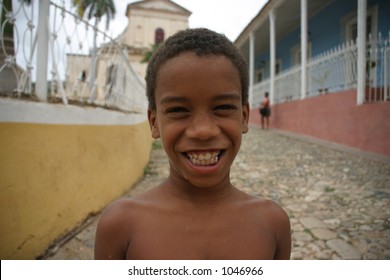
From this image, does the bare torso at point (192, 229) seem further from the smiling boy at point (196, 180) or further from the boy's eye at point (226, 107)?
the boy's eye at point (226, 107)

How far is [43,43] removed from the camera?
261cm

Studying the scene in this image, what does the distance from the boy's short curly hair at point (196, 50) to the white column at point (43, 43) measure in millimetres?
1589

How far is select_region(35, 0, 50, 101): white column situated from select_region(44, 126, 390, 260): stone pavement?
1.26m

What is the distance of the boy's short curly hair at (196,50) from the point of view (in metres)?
1.17

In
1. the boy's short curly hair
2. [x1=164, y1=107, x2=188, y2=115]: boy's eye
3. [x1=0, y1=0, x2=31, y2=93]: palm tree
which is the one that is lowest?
[x1=164, y1=107, x2=188, y2=115]: boy's eye

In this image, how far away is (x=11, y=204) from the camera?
1960 mm

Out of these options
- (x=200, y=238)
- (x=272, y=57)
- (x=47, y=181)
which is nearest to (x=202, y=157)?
(x=200, y=238)

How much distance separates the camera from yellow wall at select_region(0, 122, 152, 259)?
77.1 inches

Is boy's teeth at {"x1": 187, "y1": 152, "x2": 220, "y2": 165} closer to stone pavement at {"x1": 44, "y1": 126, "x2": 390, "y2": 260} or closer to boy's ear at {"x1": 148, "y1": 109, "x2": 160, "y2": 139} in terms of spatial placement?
boy's ear at {"x1": 148, "y1": 109, "x2": 160, "y2": 139}

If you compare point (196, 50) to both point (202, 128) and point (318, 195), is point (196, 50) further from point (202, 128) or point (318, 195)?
point (318, 195)

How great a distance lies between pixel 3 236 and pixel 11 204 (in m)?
0.19

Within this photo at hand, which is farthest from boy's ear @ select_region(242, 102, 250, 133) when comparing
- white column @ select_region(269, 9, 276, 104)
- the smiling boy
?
white column @ select_region(269, 9, 276, 104)

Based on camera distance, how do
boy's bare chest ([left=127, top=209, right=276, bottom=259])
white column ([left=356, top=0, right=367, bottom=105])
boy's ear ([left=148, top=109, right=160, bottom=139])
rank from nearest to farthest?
boy's bare chest ([left=127, top=209, right=276, bottom=259]) → boy's ear ([left=148, top=109, right=160, bottom=139]) → white column ([left=356, top=0, right=367, bottom=105])

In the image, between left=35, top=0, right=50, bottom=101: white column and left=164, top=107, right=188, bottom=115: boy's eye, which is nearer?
left=164, top=107, right=188, bottom=115: boy's eye
